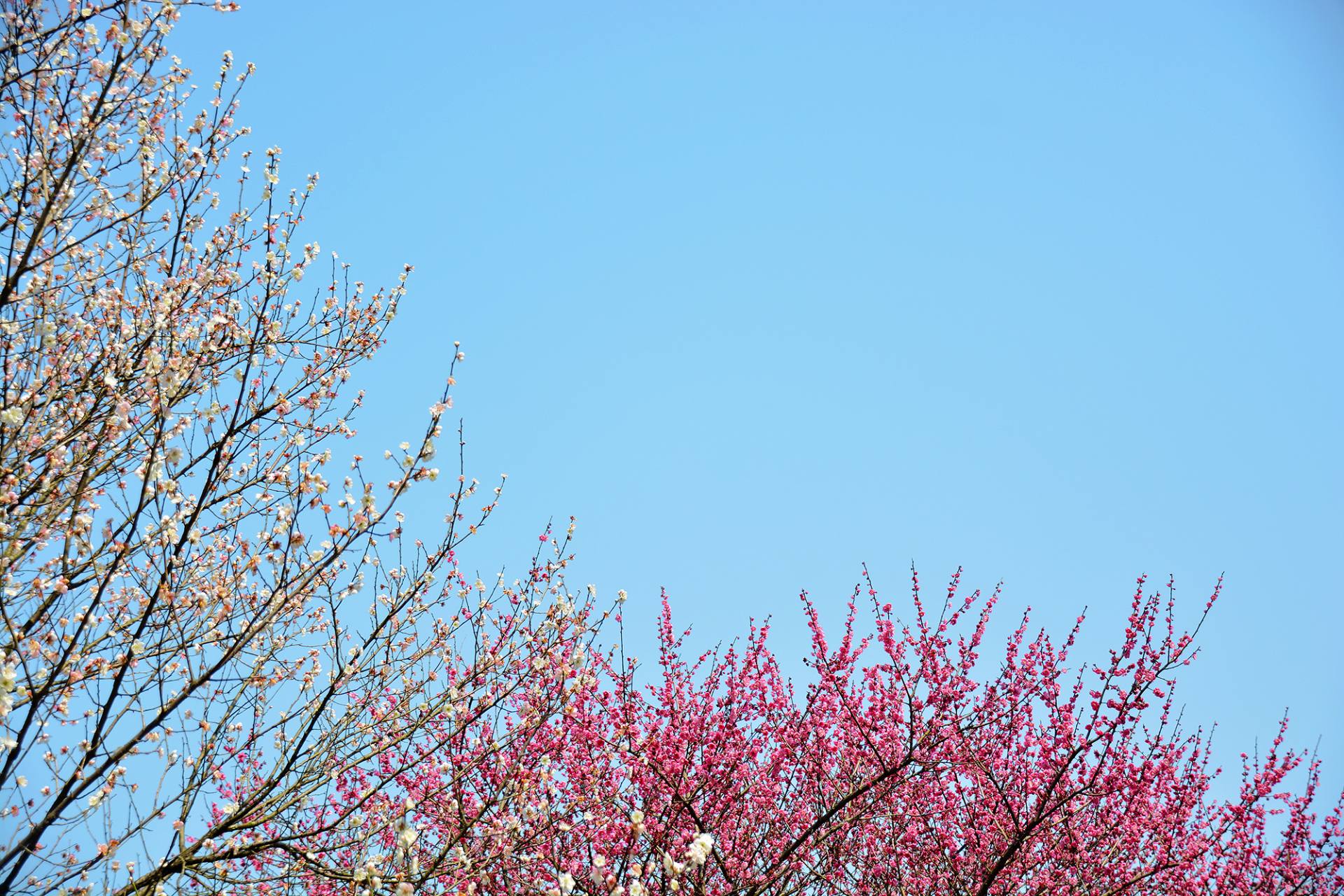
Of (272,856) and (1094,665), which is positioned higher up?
(1094,665)

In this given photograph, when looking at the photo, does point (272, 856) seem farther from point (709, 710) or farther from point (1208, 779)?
point (1208, 779)

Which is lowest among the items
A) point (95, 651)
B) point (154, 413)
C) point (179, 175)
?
point (95, 651)

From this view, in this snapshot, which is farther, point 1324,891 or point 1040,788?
point 1324,891

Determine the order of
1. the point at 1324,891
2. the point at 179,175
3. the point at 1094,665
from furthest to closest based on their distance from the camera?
the point at 1324,891
the point at 1094,665
the point at 179,175

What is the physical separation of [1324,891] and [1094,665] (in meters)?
4.40

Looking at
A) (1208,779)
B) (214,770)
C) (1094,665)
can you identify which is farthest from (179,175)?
(1208,779)

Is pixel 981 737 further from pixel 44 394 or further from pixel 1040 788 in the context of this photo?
pixel 44 394

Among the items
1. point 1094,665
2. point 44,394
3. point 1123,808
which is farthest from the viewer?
point 1123,808

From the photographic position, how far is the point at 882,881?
28.4 ft

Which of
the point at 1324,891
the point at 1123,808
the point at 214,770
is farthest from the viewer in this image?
the point at 1324,891

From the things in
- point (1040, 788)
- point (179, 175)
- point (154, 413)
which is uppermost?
point (179, 175)

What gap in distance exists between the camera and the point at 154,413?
4770 mm

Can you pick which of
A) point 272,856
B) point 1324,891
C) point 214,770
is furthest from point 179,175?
point 1324,891

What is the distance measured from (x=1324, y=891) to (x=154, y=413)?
11.4 metres
